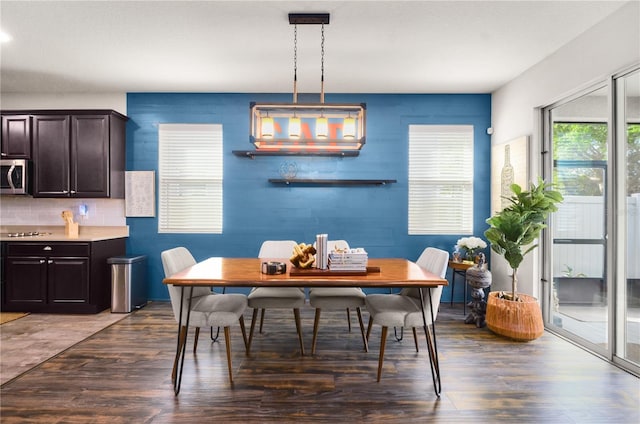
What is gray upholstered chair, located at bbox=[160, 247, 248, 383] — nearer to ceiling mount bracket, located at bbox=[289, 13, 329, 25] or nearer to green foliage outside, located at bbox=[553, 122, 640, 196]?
ceiling mount bracket, located at bbox=[289, 13, 329, 25]

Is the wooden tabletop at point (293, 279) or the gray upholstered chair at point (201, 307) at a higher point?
the wooden tabletop at point (293, 279)

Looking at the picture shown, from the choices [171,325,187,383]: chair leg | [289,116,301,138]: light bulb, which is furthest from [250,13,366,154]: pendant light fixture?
[171,325,187,383]: chair leg

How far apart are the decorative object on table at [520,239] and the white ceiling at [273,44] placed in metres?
1.41

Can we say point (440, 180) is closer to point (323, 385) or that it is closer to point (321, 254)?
point (321, 254)

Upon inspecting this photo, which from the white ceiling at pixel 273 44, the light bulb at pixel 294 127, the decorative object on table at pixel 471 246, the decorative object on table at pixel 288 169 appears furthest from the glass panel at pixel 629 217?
the decorative object on table at pixel 288 169

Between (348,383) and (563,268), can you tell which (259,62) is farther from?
(563,268)

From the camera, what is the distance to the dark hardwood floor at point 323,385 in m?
2.13

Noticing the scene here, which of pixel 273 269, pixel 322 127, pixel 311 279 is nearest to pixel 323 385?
pixel 311 279

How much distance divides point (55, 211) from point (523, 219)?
563 centimetres

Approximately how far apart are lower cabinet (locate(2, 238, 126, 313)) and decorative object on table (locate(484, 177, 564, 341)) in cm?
443

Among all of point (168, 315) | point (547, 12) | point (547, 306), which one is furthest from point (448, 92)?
point (168, 315)

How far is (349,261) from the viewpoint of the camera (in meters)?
2.57

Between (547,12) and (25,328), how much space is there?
5.62 meters

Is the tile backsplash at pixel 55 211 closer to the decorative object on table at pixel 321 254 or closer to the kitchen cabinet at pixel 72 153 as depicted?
the kitchen cabinet at pixel 72 153
